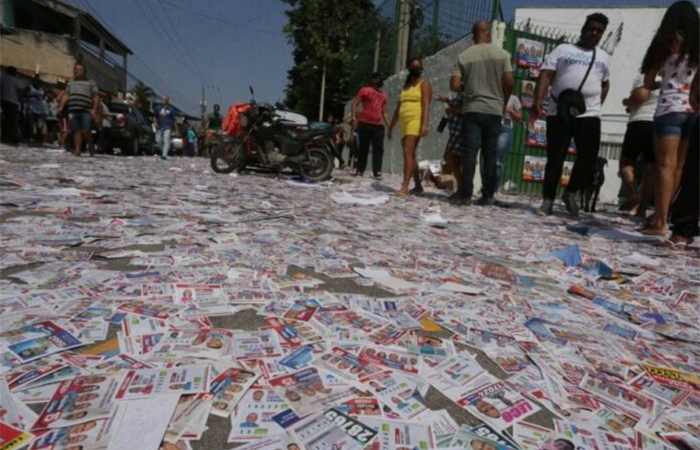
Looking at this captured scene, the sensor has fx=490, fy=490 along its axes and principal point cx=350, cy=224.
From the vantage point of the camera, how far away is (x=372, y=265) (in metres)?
2.18

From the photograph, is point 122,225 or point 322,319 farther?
point 122,225

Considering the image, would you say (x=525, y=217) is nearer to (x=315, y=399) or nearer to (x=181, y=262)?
(x=181, y=262)

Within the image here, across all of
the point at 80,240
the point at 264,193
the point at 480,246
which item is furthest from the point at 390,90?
the point at 80,240

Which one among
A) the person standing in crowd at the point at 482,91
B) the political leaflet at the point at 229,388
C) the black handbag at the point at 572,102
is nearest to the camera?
the political leaflet at the point at 229,388

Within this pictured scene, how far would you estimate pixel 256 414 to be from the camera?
986mm

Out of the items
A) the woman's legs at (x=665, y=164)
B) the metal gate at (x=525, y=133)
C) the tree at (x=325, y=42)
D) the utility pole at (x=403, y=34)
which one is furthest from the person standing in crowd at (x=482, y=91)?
the tree at (x=325, y=42)

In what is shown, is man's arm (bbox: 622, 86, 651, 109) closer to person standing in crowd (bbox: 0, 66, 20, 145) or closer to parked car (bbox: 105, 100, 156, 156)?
parked car (bbox: 105, 100, 156, 156)

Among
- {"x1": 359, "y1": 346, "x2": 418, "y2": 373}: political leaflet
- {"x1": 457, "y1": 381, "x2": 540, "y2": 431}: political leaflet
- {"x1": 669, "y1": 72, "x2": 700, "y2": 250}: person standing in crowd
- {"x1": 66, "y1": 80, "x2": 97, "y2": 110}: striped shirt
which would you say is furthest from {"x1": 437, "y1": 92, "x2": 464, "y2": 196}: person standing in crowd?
{"x1": 66, "y1": 80, "x2": 97, "y2": 110}: striped shirt

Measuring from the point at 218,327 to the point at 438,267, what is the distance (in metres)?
1.18

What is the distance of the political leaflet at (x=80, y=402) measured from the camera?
3.02 ft

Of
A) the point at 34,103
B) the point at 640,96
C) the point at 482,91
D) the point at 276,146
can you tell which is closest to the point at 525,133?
the point at 482,91

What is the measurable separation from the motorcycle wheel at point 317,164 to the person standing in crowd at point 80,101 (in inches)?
154

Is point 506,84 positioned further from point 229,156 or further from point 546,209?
point 229,156

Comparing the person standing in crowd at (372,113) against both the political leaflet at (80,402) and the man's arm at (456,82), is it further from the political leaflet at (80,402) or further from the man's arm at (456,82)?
the political leaflet at (80,402)
